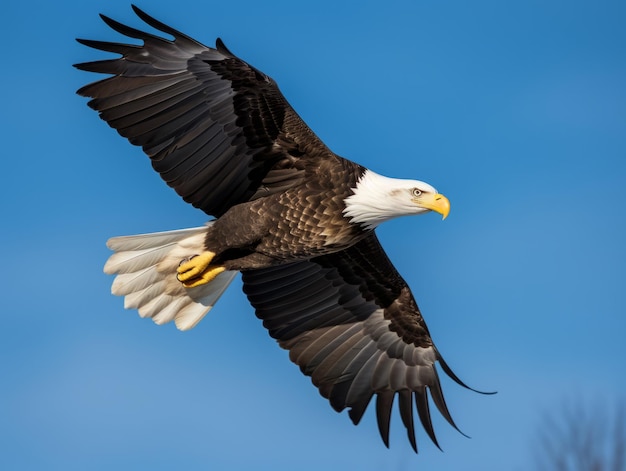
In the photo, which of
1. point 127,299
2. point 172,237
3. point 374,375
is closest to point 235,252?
point 172,237

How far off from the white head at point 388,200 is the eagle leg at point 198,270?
44.8 inches

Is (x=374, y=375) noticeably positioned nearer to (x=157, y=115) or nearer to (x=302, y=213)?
(x=302, y=213)

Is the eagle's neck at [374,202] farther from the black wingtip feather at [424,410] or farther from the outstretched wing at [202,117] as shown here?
the black wingtip feather at [424,410]

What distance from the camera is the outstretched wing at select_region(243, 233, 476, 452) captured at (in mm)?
10039

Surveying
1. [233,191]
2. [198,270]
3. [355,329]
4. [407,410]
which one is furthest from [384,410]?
[233,191]

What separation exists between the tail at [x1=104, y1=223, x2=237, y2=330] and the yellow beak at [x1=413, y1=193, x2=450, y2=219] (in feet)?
5.34

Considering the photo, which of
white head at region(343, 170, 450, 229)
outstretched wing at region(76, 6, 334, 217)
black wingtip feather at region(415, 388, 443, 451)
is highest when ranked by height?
outstretched wing at region(76, 6, 334, 217)

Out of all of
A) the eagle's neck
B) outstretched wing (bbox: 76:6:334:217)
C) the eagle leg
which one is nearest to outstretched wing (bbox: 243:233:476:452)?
the eagle leg

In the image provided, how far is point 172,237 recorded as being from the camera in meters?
9.34

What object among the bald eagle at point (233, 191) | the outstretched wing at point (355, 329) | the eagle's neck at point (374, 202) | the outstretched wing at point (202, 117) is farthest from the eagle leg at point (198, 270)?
the eagle's neck at point (374, 202)

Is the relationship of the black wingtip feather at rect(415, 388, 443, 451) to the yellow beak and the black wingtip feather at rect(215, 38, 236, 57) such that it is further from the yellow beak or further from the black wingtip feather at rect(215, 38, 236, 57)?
the black wingtip feather at rect(215, 38, 236, 57)

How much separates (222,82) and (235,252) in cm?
128

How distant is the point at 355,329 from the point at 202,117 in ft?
8.14

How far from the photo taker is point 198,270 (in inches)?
362
